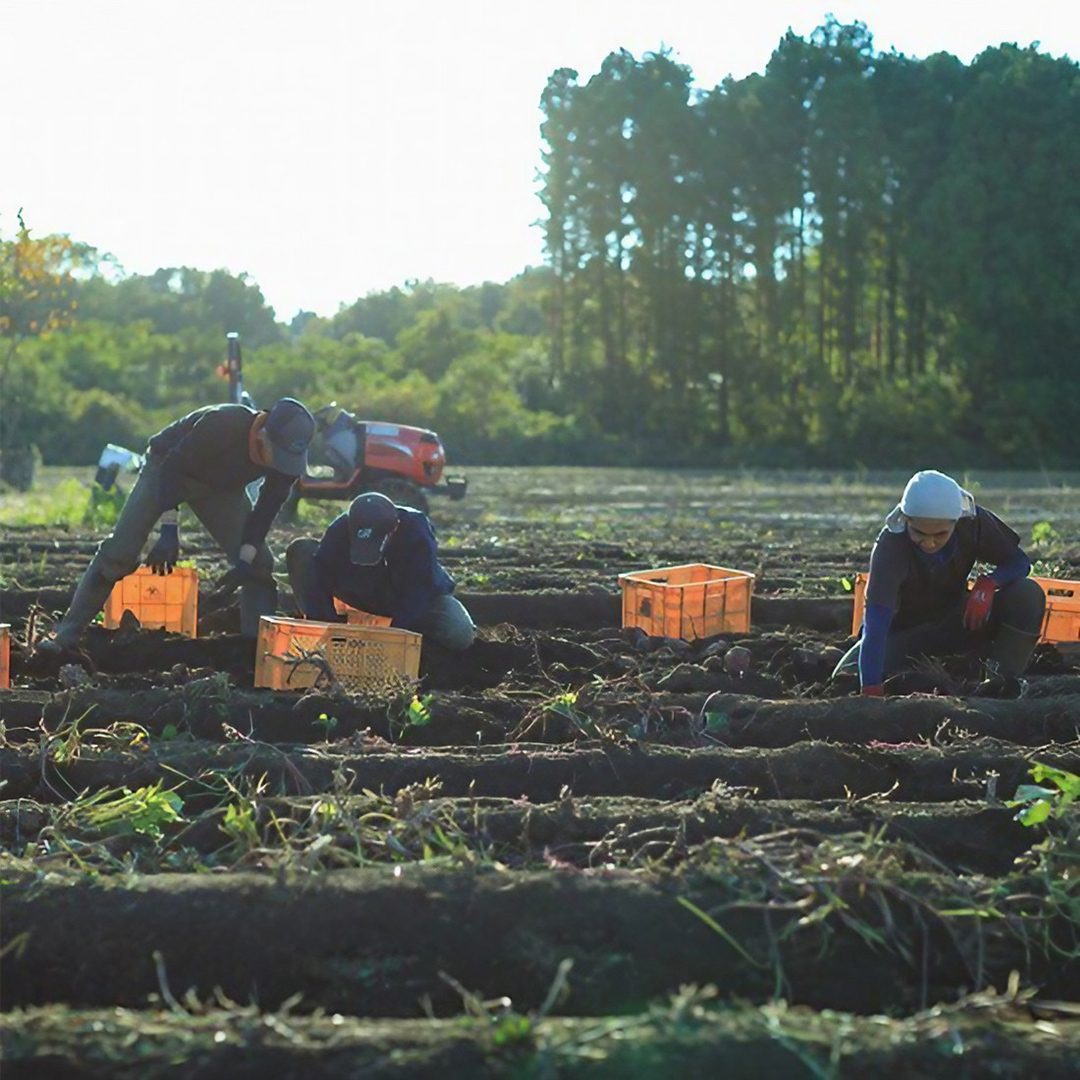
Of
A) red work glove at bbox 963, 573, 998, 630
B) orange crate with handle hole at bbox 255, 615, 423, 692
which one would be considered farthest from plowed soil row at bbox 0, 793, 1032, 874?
red work glove at bbox 963, 573, 998, 630

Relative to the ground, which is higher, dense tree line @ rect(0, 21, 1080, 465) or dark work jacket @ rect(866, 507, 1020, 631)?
dense tree line @ rect(0, 21, 1080, 465)

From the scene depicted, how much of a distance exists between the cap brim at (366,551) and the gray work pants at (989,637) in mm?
2339

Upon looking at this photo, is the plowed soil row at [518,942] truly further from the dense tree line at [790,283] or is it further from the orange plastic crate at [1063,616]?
the dense tree line at [790,283]

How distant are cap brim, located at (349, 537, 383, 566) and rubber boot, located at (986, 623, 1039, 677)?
3087 millimetres

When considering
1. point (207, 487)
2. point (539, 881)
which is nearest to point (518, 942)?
point (539, 881)

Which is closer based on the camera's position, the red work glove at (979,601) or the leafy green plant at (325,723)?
the leafy green plant at (325,723)

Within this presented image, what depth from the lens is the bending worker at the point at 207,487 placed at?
8.33 metres

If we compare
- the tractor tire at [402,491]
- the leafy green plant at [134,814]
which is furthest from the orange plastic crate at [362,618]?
the tractor tire at [402,491]

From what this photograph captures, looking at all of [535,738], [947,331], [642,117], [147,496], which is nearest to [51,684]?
[147,496]

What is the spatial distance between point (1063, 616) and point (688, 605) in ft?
6.80

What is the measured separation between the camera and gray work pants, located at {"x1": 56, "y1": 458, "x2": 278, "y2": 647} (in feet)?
27.3

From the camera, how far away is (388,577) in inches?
327

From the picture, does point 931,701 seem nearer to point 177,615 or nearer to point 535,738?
point 535,738

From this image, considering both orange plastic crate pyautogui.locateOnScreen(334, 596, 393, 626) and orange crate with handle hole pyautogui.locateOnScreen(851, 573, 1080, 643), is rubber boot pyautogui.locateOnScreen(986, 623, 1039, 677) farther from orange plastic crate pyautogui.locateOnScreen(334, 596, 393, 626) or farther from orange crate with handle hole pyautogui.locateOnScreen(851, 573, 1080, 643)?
orange plastic crate pyautogui.locateOnScreen(334, 596, 393, 626)
